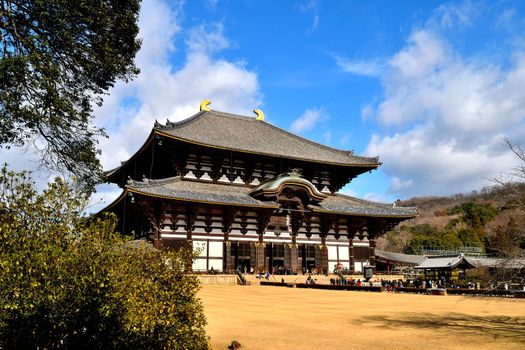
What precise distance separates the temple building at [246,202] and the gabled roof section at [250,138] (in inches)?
5.1

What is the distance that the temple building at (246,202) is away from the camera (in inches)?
1225

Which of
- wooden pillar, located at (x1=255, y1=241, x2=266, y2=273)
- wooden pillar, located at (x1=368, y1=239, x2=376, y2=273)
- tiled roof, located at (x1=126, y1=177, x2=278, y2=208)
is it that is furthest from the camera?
wooden pillar, located at (x1=368, y1=239, x2=376, y2=273)

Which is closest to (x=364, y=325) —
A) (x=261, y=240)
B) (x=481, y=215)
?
(x=261, y=240)

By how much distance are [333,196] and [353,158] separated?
430 cm

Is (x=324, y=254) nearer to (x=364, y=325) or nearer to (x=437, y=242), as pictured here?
(x=364, y=325)

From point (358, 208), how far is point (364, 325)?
1020 inches

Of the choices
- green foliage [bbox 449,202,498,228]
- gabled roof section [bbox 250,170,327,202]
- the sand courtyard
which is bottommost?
the sand courtyard

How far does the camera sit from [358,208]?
123 feet

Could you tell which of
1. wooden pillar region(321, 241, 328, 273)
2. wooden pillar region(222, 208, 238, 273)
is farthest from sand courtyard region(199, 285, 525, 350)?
wooden pillar region(321, 241, 328, 273)

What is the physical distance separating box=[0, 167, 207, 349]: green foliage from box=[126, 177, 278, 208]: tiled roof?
21033 mm

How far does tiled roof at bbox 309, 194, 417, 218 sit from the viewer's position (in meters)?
35.7

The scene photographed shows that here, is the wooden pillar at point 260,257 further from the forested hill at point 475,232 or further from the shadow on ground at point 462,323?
the shadow on ground at point 462,323

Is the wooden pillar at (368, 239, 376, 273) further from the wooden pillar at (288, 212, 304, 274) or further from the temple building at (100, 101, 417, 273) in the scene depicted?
the wooden pillar at (288, 212, 304, 274)

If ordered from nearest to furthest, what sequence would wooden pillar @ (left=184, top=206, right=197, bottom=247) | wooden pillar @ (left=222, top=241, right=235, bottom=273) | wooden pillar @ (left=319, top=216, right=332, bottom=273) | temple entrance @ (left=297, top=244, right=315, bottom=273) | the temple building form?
the temple building → wooden pillar @ (left=184, top=206, right=197, bottom=247) → wooden pillar @ (left=222, top=241, right=235, bottom=273) → temple entrance @ (left=297, top=244, right=315, bottom=273) → wooden pillar @ (left=319, top=216, right=332, bottom=273)
